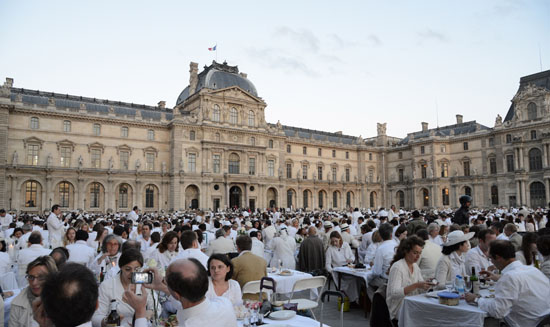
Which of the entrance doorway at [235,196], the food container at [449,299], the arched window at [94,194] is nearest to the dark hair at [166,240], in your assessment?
the food container at [449,299]

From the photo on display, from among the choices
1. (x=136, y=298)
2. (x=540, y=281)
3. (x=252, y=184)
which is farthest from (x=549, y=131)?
(x=136, y=298)

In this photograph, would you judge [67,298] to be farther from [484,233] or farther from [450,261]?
[484,233]

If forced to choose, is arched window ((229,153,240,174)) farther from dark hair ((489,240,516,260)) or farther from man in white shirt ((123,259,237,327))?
man in white shirt ((123,259,237,327))

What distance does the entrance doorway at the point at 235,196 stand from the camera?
4626 centimetres

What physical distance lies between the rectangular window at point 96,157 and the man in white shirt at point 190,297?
40.5 meters

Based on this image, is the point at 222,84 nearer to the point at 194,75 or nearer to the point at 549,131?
the point at 194,75

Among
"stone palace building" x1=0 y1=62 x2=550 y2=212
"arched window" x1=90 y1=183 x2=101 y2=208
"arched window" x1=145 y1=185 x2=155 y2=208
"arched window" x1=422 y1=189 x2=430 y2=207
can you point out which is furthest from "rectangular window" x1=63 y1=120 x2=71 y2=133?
"arched window" x1=422 y1=189 x2=430 y2=207

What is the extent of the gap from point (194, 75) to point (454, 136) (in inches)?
1540

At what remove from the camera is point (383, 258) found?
8297 mm

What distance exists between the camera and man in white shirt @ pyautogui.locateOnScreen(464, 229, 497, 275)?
7656mm

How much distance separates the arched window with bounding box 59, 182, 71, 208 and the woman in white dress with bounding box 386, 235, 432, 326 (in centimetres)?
3881

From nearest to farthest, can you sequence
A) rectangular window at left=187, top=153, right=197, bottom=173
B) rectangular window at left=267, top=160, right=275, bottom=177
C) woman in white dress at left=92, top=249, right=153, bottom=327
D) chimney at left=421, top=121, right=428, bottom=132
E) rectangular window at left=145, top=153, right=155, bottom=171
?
woman in white dress at left=92, top=249, right=153, bottom=327 → rectangular window at left=145, top=153, right=155, bottom=171 → rectangular window at left=187, top=153, right=197, bottom=173 → rectangular window at left=267, top=160, right=275, bottom=177 → chimney at left=421, top=121, right=428, bottom=132

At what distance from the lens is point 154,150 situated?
42.9 meters

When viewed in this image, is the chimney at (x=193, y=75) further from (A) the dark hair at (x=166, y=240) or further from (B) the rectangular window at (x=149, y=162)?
(A) the dark hair at (x=166, y=240)
